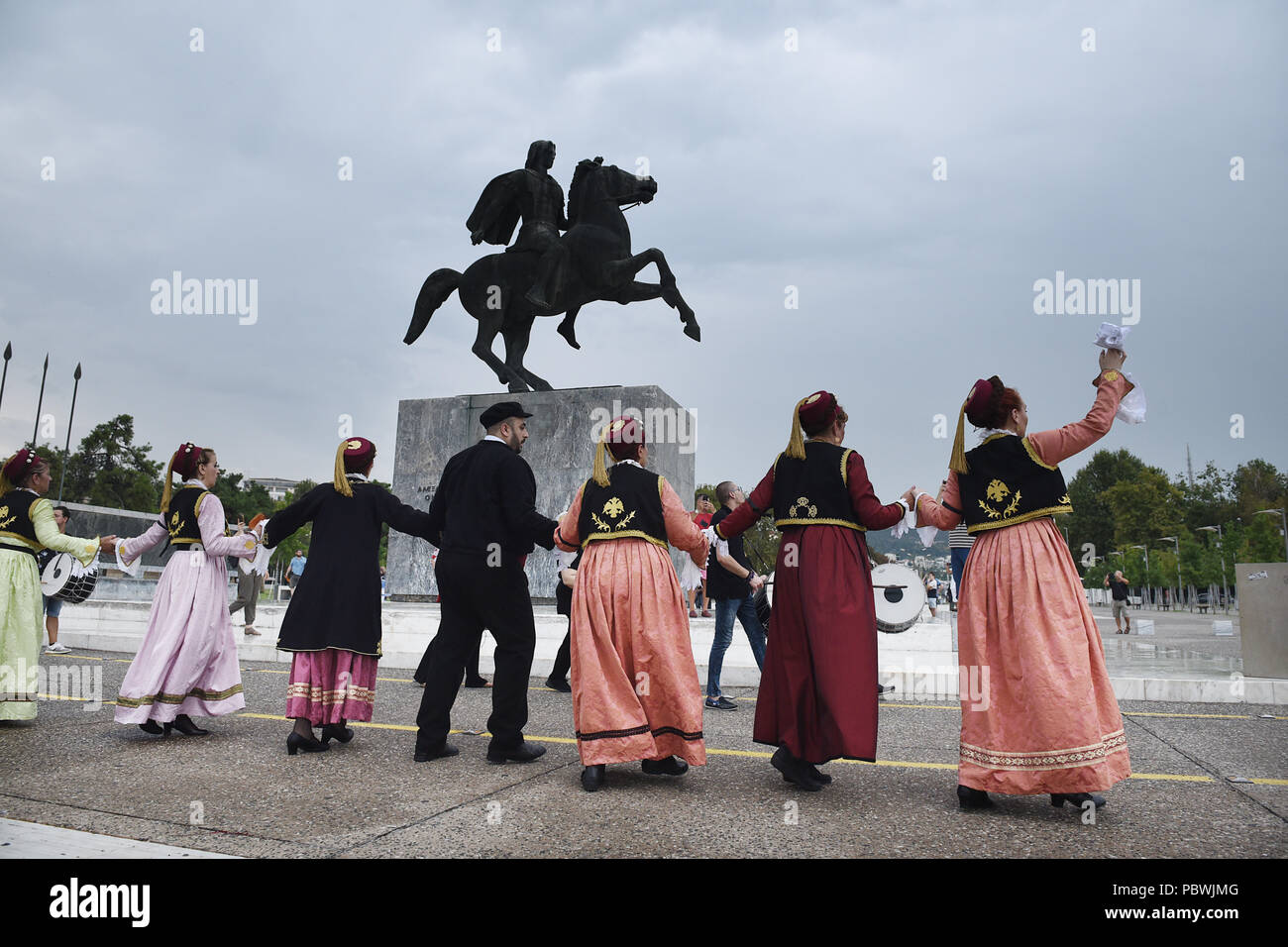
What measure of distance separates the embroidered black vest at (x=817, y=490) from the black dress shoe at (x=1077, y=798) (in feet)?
4.98

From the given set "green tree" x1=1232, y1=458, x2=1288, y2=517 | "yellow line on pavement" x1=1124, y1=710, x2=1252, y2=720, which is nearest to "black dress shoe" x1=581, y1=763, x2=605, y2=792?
"yellow line on pavement" x1=1124, y1=710, x2=1252, y2=720

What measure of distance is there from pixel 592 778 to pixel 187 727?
10.6ft

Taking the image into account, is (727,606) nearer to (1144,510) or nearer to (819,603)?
(819,603)

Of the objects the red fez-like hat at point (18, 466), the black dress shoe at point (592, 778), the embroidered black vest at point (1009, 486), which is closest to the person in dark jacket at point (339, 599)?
the black dress shoe at point (592, 778)

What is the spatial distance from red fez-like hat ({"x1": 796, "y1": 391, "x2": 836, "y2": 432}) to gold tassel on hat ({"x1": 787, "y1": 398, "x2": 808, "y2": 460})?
17mm

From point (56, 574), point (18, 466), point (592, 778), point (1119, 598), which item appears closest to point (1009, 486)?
point (592, 778)

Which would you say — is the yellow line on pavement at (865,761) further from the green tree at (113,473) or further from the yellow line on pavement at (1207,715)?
the green tree at (113,473)

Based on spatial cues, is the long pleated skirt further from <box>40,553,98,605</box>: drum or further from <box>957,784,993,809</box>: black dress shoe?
<box>40,553,98,605</box>: drum

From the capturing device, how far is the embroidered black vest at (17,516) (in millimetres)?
6184

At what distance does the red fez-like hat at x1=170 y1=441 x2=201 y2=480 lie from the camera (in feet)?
19.9

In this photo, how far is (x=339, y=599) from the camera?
539 cm
